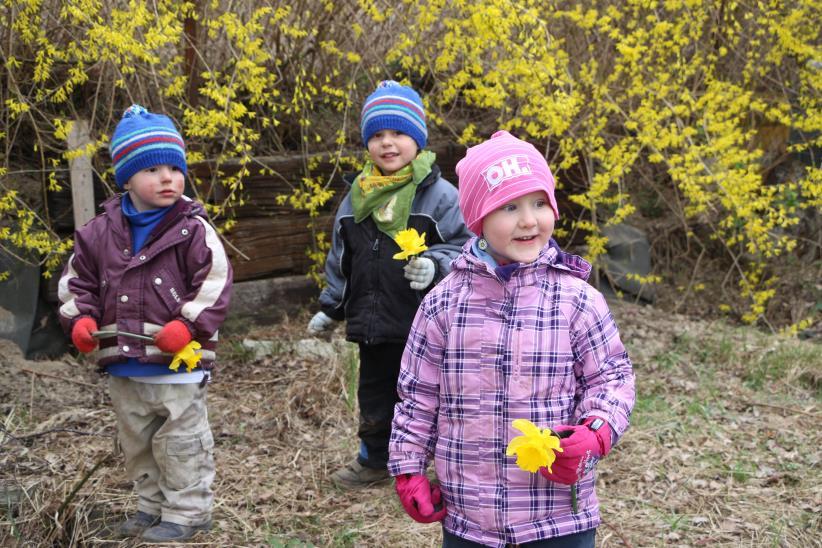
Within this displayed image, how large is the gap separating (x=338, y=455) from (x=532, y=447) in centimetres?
240

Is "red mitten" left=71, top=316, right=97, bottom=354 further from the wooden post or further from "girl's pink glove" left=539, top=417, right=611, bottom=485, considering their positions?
the wooden post

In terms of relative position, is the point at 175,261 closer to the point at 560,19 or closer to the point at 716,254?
the point at 560,19

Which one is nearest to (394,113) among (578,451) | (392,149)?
(392,149)

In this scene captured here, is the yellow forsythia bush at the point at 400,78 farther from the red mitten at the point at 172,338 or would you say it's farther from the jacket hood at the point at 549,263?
the jacket hood at the point at 549,263

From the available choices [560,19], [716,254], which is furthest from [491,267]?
[716,254]

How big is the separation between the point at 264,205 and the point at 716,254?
466 cm

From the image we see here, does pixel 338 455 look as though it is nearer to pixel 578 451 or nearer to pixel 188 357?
pixel 188 357

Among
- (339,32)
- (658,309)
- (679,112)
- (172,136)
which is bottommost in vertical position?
(658,309)

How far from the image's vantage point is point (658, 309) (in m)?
7.30

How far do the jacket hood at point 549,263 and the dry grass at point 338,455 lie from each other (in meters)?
1.21

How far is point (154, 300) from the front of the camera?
3.04 meters

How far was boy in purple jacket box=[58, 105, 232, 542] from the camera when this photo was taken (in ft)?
9.93

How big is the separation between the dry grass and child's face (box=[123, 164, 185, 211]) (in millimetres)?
968

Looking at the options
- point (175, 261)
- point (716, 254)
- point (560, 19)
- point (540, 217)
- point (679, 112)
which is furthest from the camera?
point (716, 254)
